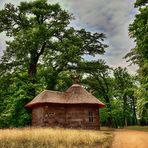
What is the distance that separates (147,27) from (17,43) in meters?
18.9

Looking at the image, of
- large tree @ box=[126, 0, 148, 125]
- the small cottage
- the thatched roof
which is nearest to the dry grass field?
large tree @ box=[126, 0, 148, 125]

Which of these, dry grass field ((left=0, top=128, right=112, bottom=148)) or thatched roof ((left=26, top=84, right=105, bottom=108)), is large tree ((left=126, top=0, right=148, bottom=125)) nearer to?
dry grass field ((left=0, top=128, right=112, bottom=148))

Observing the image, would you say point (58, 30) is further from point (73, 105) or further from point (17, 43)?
point (73, 105)

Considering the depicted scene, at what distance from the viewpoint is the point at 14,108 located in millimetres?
38094

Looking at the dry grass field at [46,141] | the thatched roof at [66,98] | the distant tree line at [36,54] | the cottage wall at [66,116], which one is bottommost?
the dry grass field at [46,141]

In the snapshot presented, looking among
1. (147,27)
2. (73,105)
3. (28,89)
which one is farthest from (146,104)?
(28,89)

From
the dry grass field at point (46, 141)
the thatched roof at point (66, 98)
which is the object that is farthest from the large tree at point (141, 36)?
the thatched roof at point (66, 98)

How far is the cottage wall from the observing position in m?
36.3

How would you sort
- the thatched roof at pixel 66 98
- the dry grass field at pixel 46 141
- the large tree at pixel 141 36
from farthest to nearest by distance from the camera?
the thatched roof at pixel 66 98 → the large tree at pixel 141 36 → the dry grass field at pixel 46 141

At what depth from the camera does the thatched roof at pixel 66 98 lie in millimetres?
36188

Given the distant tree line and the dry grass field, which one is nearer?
the dry grass field

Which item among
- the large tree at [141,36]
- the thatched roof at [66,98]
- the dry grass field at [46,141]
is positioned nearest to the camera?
the dry grass field at [46,141]

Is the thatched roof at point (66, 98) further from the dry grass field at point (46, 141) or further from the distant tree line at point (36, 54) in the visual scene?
the dry grass field at point (46, 141)

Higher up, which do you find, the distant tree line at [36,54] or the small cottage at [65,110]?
the distant tree line at [36,54]
